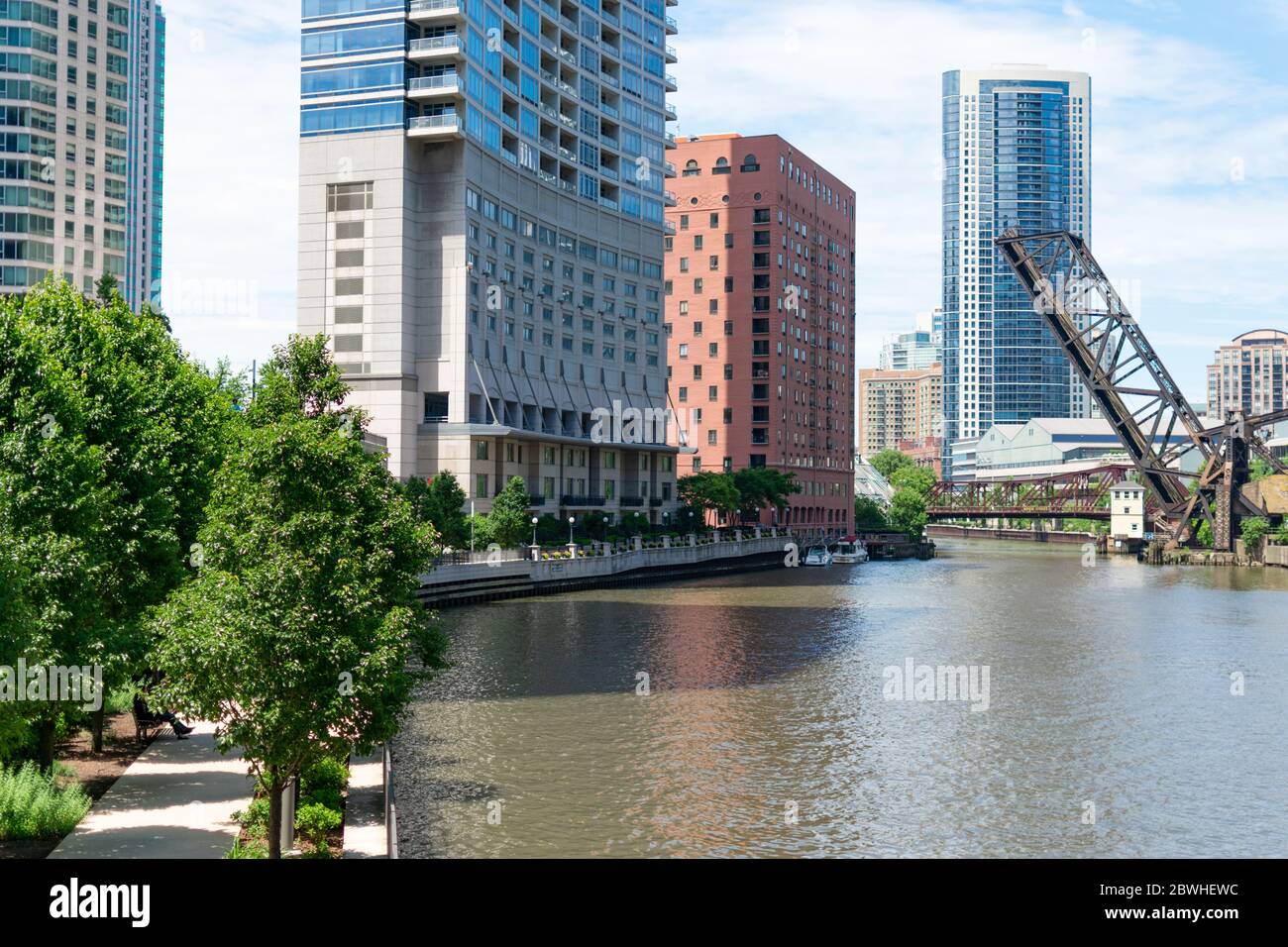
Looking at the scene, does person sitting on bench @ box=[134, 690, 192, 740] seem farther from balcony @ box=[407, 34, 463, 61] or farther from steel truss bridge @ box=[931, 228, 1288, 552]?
steel truss bridge @ box=[931, 228, 1288, 552]

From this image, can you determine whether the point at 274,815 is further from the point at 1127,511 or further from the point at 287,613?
the point at 1127,511

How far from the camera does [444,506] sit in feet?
253

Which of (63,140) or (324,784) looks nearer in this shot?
(324,784)

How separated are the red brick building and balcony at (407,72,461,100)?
178 ft

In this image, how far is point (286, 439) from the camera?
20.8 m

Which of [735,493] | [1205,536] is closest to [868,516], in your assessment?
[1205,536]

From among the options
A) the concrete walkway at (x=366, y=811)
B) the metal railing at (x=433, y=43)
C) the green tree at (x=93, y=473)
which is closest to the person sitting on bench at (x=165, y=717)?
the green tree at (x=93, y=473)

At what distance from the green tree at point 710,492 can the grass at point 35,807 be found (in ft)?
333

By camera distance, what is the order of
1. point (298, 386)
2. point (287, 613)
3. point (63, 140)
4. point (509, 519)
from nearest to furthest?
point (287, 613), point (298, 386), point (509, 519), point (63, 140)

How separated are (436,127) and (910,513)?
84.8 meters

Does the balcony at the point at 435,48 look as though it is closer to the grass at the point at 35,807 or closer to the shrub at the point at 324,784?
the shrub at the point at 324,784

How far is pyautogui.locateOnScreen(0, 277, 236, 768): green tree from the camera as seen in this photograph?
76.4ft
